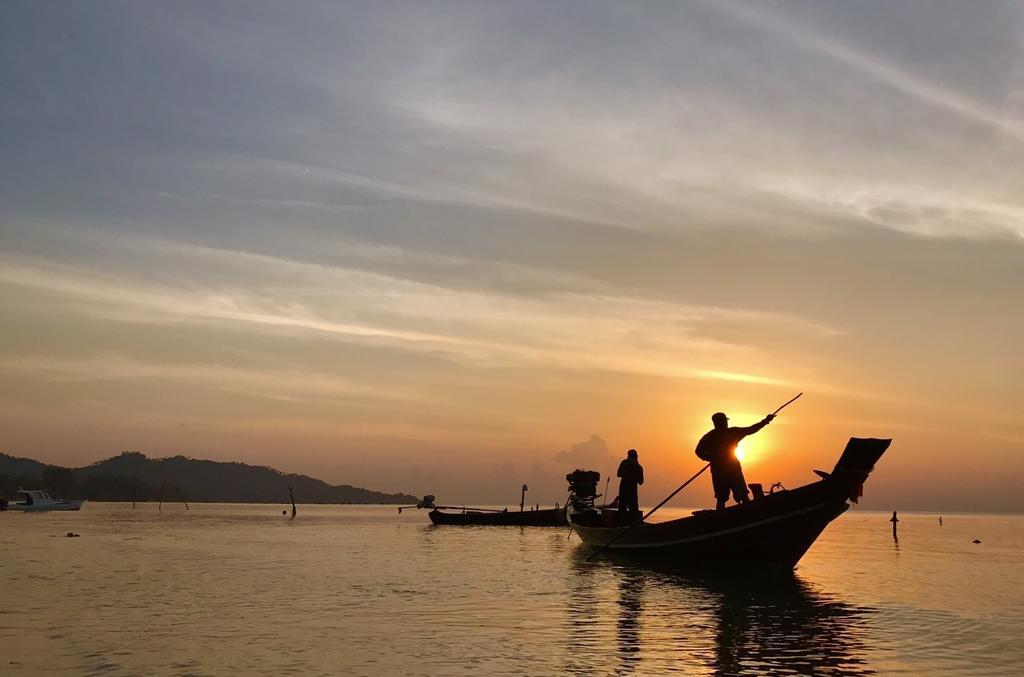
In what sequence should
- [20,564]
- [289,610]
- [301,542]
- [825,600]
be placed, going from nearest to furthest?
[289,610], [825,600], [20,564], [301,542]

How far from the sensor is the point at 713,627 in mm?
16906

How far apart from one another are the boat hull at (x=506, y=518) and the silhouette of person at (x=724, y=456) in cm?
5157

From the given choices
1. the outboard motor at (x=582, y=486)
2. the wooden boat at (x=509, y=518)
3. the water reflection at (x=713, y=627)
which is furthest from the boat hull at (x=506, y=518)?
the water reflection at (x=713, y=627)

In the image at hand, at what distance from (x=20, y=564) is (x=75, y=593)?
12.2 metres

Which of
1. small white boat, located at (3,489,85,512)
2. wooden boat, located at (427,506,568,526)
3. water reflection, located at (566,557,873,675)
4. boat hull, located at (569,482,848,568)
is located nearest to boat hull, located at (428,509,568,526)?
wooden boat, located at (427,506,568,526)

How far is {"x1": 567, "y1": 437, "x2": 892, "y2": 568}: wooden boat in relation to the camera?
24.1m

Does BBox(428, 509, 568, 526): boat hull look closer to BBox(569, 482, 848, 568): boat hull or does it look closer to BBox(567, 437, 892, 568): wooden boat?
BBox(569, 482, 848, 568): boat hull

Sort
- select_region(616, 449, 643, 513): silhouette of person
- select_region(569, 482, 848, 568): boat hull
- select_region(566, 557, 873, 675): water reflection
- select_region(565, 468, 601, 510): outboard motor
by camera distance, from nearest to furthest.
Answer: select_region(566, 557, 873, 675): water reflection, select_region(569, 482, 848, 568): boat hull, select_region(616, 449, 643, 513): silhouette of person, select_region(565, 468, 601, 510): outboard motor

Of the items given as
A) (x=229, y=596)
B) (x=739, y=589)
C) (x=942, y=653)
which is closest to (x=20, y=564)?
(x=229, y=596)

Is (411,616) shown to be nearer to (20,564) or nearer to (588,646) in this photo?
(588,646)

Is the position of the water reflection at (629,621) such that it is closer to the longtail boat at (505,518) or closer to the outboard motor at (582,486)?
the outboard motor at (582,486)

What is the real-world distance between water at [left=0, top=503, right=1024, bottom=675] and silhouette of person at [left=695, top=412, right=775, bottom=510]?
8.34 feet

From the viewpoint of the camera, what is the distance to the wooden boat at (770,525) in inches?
950

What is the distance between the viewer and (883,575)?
33.1 m
